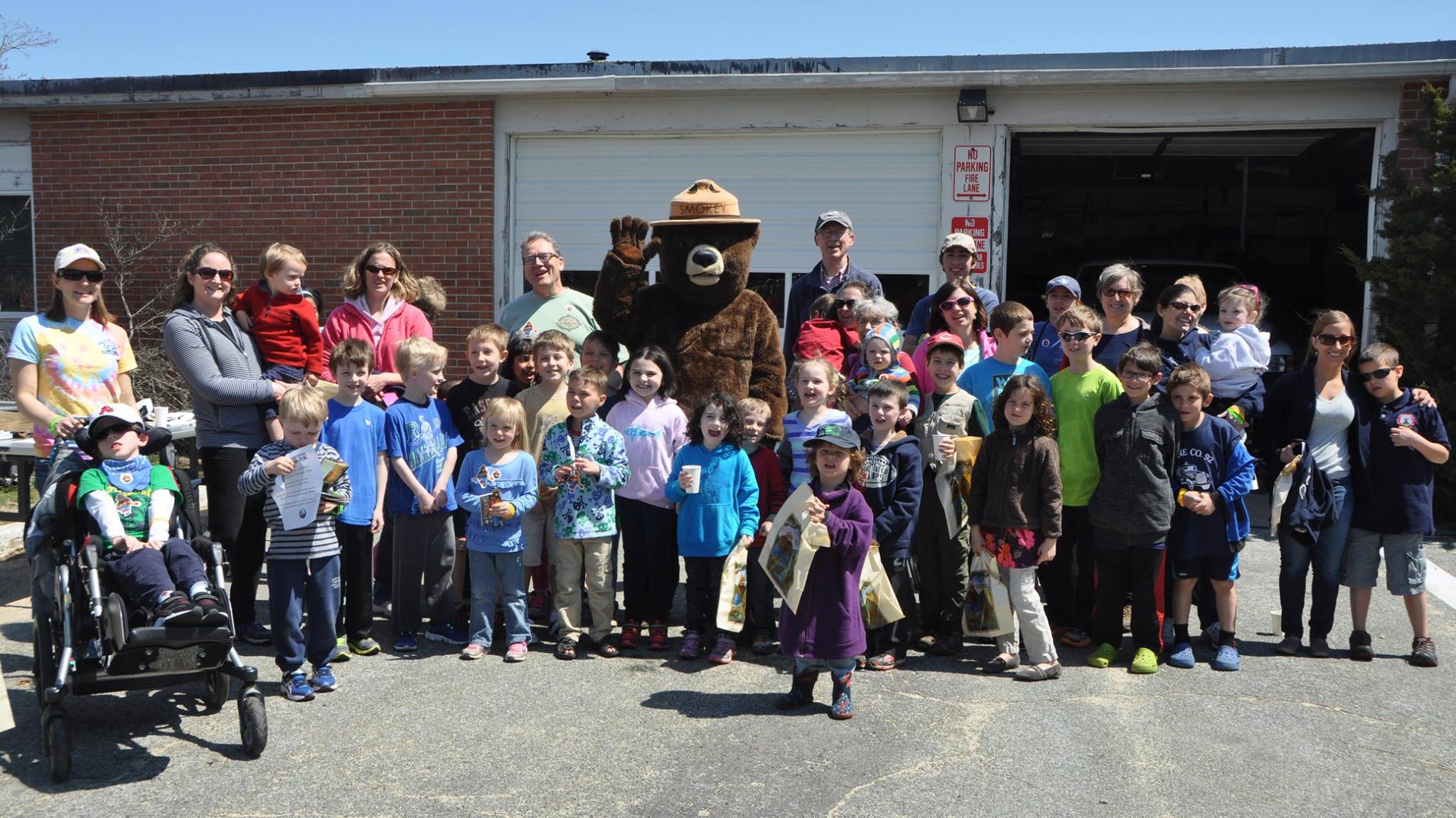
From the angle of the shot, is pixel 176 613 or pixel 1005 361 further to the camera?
pixel 1005 361

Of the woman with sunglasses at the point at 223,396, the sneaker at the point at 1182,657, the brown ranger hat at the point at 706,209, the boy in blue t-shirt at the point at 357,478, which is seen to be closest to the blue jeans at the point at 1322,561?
the sneaker at the point at 1182,657

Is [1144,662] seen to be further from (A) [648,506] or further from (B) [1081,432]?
(A) [648,506]

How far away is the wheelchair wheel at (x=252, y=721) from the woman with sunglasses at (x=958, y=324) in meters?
3.32

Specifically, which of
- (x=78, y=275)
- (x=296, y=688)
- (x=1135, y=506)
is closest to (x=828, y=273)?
(x=1135, y=506)

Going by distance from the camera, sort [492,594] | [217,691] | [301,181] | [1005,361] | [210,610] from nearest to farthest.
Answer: [210,610] < [217,691] < [492,594] < [1005,361] < [301,181]

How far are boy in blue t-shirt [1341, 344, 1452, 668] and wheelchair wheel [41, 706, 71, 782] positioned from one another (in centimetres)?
545

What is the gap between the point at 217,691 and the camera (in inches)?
183

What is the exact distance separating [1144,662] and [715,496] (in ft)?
6.81

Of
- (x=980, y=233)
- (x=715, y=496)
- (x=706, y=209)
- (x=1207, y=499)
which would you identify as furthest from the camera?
(x=980, y=233)

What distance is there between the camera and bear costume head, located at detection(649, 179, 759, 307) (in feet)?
20.3

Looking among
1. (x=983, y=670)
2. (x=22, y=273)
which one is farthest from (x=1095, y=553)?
(x=22, y=273)

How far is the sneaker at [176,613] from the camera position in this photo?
4.09 m

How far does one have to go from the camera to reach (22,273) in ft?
40.1

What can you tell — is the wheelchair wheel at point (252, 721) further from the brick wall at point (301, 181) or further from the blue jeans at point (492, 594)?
the brick wall at point (301, 181)
